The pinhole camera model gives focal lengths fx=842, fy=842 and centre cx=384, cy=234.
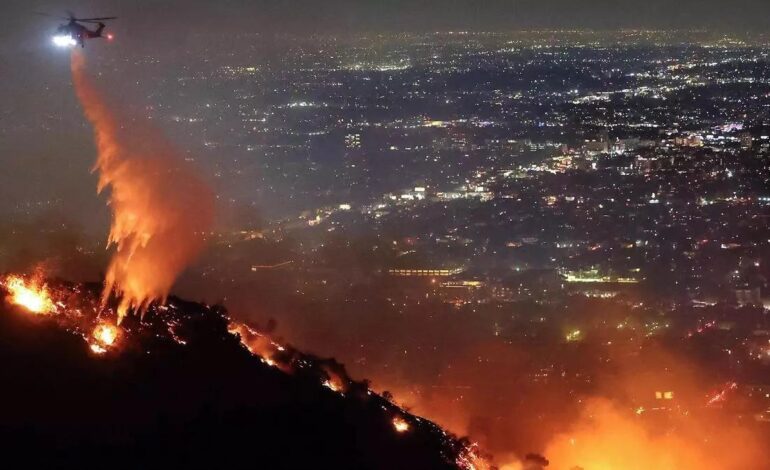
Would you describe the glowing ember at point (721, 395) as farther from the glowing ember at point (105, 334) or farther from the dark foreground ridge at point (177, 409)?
the glowing ember at point (105, 334)

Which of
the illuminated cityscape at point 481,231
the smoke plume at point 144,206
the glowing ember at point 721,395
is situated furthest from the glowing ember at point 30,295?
the glowing ember at point 721,395

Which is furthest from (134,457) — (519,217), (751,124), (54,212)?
(751,124)

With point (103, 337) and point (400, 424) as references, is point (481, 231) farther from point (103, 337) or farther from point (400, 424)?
point (103, 337)

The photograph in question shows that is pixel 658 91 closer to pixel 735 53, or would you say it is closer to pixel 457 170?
pixel 735 53

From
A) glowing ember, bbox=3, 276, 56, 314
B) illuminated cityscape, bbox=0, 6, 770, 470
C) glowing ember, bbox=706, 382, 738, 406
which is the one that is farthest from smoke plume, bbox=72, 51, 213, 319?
glowing ember, bbox=706, 382, 738, 406

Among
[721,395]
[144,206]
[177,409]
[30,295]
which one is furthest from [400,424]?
[144,206]

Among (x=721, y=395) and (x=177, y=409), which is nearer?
(x=177, y=409)

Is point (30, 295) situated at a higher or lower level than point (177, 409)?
higher

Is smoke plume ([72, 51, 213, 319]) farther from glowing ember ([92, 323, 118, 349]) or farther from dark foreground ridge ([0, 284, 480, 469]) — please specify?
dark foreground ridge ([0, 284, 480, 469])
